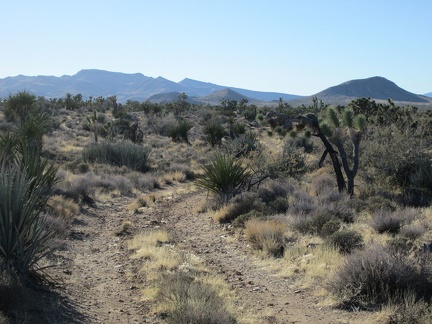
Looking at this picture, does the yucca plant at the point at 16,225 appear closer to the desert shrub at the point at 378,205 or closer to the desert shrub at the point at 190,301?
the desert shrub at the point at 190,301

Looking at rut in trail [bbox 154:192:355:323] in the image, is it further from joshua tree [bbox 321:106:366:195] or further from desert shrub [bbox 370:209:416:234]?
joshua tree [bbox 321:106:366:195]

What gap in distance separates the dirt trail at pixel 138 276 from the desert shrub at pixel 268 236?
0.27m

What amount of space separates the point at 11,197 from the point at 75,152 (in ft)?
69.2

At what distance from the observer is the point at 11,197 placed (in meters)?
6.31

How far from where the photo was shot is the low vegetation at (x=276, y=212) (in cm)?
618

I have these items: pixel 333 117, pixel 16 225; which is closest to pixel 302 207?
pixel 333 117

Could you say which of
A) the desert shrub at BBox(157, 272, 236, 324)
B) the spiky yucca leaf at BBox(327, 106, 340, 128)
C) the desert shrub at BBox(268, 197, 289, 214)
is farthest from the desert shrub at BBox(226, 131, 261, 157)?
the desert shrub at BBox(157, 272, 236, 324)

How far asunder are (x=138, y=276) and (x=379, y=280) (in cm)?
387

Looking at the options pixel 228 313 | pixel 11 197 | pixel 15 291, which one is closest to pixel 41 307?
pixel 15 291

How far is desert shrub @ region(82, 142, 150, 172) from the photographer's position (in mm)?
22734

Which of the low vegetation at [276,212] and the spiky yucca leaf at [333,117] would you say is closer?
the low vegetation at [276,212]

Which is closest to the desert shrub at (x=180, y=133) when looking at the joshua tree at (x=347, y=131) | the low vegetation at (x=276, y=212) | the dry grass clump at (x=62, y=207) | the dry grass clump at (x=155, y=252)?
the low vegetation at (x=276, y=212)

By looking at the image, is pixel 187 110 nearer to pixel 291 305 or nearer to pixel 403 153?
pixel 403 153

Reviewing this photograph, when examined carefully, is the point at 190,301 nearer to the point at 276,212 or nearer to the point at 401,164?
the point at 276,212
